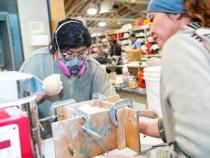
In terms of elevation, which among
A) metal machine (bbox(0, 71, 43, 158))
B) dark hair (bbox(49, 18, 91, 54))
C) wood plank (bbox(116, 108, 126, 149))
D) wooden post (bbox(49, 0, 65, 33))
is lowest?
wood plank (bbox(116, 108, 126, 149))

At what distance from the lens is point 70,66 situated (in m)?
1.86

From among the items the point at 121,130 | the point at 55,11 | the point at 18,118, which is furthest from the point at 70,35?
the point at 55,11

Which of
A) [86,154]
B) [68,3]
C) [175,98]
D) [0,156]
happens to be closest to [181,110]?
[175,98]

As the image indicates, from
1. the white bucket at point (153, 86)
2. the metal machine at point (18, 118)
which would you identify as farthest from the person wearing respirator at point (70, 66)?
the metal machine at point (18, 118)

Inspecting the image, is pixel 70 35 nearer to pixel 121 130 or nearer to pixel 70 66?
pixel 70 66

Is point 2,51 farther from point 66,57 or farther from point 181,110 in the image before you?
point 181,110

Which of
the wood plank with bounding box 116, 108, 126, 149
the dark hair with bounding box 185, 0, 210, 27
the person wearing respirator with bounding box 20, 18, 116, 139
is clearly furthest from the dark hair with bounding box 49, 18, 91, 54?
the dark hair with bounding box 185, 0, 210, 27

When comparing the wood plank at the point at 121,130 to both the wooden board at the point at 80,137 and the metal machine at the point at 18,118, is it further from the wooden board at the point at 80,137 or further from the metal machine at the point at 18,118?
the metal machine at the point at 18,118

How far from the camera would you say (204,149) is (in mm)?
693

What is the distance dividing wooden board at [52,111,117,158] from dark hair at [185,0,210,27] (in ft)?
2.25

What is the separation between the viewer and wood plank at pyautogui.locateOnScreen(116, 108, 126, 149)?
1.36 m

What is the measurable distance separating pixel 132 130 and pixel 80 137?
0.28 m

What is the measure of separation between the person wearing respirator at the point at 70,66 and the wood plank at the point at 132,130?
0.59 metres

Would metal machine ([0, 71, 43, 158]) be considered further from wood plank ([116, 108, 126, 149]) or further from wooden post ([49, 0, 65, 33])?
wooden post ([49, 0, 65, 33])
